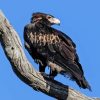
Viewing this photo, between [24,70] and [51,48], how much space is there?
63.3 inches

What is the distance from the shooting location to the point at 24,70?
6.84 metres

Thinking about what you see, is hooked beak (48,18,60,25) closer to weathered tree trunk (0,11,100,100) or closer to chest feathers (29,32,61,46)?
chest feathers (29,32,61,46)

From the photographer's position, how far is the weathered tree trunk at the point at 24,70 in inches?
263

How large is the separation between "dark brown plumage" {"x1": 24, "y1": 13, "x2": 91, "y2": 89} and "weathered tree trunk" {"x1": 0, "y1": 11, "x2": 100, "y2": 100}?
58 cm

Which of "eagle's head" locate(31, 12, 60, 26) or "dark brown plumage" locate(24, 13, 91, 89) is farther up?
"eagle's head" locate(31, 12, 60, 26)

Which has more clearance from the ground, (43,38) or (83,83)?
(43,38)

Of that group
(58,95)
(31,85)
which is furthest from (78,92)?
(31,85)

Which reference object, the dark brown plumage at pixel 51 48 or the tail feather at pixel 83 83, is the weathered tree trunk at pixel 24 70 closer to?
the tail feather at pixel 83 83

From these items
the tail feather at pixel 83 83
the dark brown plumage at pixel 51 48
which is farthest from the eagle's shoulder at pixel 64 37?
the tail feather at pixel 83 83

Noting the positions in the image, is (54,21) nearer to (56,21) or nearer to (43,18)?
(56,21)

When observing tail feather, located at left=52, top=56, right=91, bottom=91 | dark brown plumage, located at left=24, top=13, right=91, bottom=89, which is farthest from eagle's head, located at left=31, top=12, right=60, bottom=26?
tail feather, located at left=52, top=56, right=91, bottom=91

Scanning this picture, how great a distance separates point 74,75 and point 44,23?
5.04ft

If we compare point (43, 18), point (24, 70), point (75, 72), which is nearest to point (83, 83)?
point (75, 72)

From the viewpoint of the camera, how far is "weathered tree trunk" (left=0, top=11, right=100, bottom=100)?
668 centimetres
